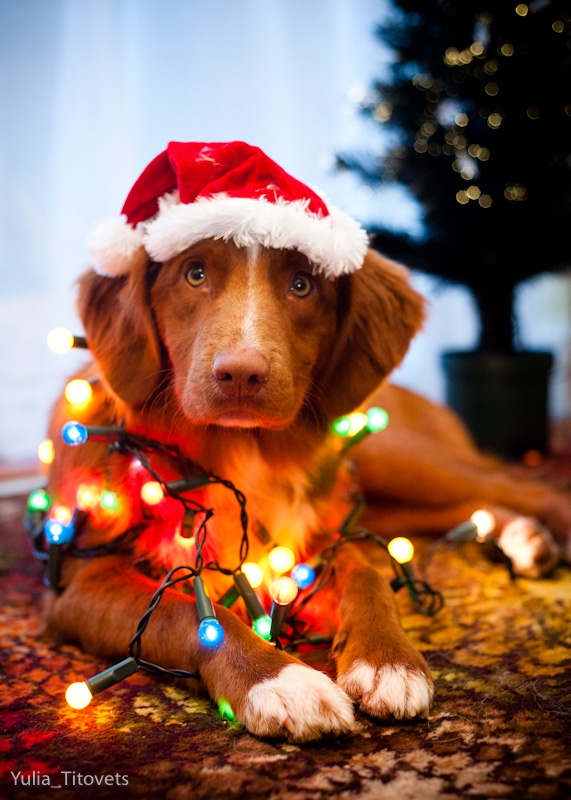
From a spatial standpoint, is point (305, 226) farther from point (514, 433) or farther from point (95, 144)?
point (514, 433)

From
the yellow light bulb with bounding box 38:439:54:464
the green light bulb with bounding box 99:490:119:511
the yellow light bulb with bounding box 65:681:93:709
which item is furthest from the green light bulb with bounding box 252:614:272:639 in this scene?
the yellow light bulb with bounding box 38:439:54:464

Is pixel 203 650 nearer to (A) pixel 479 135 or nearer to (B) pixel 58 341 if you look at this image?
(B) pixel 58 341

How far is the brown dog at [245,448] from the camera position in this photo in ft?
4.21

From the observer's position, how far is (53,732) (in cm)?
124

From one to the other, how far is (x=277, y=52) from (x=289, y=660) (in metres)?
3.51

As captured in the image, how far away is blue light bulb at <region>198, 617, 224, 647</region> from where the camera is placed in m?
1.29

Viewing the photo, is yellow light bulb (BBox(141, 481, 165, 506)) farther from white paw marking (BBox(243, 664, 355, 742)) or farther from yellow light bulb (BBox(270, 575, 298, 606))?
white paw marking (BBox(243, 664, 355, 742))

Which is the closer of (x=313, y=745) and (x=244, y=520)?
(x=313, y=745)

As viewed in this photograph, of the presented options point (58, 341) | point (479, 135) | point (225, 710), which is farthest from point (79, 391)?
point (479, 135)

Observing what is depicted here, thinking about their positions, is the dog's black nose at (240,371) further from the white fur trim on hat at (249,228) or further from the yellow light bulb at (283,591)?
the yellow light bulb at (283,591)

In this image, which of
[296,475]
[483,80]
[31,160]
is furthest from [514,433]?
[31,160]

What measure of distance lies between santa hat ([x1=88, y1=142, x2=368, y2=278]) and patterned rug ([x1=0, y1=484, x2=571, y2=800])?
36.4 inches

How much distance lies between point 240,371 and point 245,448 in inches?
16.0

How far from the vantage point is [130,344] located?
1.70 m
